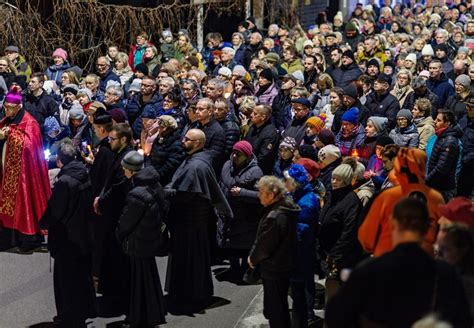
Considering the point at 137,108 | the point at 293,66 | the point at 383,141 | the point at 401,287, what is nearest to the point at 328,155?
the point at 383,141

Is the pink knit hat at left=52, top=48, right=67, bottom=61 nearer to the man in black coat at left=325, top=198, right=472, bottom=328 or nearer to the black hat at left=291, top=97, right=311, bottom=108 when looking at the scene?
the black hat at left=291, top=97, right=311, bottom=108

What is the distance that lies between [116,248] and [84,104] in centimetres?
335

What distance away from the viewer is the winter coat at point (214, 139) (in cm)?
1038

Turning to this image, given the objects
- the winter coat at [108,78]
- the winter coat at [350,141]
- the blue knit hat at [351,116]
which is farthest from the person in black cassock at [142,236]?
the winter coat at [108,78]

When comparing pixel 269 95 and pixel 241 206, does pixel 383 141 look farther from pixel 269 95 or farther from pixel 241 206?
pixel 269 95

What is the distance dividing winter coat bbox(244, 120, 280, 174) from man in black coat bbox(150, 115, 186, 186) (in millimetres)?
1247

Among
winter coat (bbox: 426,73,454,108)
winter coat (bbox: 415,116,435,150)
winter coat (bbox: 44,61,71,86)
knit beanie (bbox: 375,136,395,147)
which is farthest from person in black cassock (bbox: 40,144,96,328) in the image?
winter coat (bbox: 426,73,454,108)

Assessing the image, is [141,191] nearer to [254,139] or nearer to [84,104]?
[254,139]

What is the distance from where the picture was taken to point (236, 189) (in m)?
9.72

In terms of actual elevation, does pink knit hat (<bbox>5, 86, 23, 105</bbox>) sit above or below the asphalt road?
above

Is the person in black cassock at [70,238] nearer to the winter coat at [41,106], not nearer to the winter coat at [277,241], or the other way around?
the winter coat at [277,241]

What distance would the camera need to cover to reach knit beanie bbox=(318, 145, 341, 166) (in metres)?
9.60

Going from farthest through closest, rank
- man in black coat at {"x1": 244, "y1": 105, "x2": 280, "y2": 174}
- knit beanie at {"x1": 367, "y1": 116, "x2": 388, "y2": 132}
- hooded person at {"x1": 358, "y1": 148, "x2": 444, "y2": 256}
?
man in black coat at {"x1": 244, "y1": 105, "x2": 280, "y2": 174} < knit beanie at {"x1": 367, "y1": 116, "x2": 388, "y2": 132} < hooded person at {"x1": 358, "y1": 148, "x2": 444, "y2": 256}

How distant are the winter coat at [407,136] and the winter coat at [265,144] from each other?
1421 millimetres
